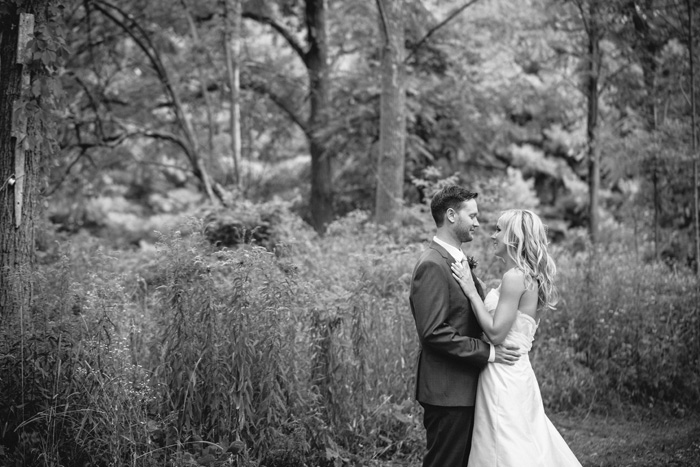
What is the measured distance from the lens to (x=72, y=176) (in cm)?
1377

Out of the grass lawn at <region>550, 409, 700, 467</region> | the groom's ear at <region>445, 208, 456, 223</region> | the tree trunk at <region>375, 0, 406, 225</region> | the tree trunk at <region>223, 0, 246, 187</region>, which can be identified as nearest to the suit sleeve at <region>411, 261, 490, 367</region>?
the groom's ear at <region>445, 208, 456, 223</region>

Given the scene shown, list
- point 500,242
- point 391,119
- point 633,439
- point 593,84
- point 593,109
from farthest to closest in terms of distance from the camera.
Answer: point 593,109 → point 593,84 → point 391,119 → point 633,439 → point 500,242

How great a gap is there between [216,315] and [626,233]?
12.0 metres

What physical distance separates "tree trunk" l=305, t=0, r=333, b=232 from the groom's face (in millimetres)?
10853

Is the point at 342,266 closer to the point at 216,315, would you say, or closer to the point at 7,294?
the point at 216,315

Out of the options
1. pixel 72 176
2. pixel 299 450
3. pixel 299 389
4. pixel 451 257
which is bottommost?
pixel 299 450

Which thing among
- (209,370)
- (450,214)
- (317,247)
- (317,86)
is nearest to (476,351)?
(450,214)

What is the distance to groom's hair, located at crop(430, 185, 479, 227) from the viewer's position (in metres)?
3.72

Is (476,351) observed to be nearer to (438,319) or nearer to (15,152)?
(438,319)

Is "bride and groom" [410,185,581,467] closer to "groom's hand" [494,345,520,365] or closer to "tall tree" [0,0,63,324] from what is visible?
"groom's hand" [494,345,520,365]

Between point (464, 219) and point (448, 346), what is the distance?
0.77 m

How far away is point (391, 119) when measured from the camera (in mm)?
10047

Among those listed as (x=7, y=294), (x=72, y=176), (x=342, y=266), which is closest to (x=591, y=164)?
(x=342, y=266)

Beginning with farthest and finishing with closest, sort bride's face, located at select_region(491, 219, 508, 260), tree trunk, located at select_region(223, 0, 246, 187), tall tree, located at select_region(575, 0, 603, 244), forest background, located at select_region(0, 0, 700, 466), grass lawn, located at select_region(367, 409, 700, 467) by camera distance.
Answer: tree trunk, located at select_region(223, 0, 246, 187) → tall tree, located at select_region(575, 0, 603, 244) → grass lawn, located at select_region(367, 409, 700, 467) → forest background, located at select_region(0, 0, 700, 466) → bride's face, located at select_region(491, 219, 508, 260)
